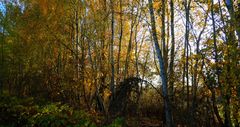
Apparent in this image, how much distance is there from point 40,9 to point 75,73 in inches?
167

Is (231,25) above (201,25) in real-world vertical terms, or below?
below

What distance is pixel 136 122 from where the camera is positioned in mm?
9875

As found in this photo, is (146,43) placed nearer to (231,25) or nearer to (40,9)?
(40,9)

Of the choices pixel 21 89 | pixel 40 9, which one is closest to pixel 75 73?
pixel 40 9

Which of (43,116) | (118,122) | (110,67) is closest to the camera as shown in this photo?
(118,122)

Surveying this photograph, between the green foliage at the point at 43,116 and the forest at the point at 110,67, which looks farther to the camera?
the green foliage at the point at 43,116

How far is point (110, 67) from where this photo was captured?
17.7 m

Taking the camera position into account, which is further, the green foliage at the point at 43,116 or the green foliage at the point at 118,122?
the green foliage at the point at 43,116

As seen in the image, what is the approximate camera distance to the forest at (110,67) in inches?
352

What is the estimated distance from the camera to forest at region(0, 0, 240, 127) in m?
8.95

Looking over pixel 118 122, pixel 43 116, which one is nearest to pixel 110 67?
pixel 43 116

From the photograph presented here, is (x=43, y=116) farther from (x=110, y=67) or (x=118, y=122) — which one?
(x=110, y=67)

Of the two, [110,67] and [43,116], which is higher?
[110,67]

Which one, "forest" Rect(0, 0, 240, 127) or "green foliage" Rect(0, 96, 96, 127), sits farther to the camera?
"green foliage" Rect(0, 96, 96, 127)
